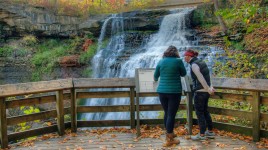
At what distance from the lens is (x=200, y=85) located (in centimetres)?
567

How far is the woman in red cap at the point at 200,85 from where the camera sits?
5570mm

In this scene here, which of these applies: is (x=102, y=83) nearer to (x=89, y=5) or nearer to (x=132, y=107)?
(x=132, y=107)

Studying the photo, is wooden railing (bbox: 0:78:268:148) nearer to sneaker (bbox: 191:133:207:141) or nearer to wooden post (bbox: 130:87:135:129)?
wooden post (bbox: 130:87:135:129)

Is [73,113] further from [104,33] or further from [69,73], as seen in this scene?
[104,33]

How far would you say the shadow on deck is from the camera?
220 inches

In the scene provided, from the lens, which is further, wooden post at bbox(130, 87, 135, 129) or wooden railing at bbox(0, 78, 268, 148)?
wooden post at bbox(130, 87, 135, 129)

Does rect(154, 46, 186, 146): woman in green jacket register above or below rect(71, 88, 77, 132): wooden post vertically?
above

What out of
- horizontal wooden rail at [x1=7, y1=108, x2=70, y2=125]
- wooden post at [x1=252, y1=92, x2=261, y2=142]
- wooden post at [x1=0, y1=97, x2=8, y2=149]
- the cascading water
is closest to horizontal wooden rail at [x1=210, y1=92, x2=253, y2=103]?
wooden post at [x1=252, y1=92, x2=261, y2=142]

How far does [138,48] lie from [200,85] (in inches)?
523

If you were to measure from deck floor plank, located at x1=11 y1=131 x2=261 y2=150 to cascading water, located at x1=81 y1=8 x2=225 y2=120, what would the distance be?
8091 millimetres

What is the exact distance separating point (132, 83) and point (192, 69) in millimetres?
1552

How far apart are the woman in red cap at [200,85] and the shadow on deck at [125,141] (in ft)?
1.09

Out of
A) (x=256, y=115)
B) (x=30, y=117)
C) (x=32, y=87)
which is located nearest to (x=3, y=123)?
(x=30, y=117)

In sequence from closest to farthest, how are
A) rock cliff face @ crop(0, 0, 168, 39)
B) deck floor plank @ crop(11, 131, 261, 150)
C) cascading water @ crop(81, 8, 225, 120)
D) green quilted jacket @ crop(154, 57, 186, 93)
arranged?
green quilted jacket @ crop(154, 57, 186, 93) → deck floor plank @ crop(11, 131, 261, 150) → cascading water @ crop(81, 8, 225, 120) → rock cliff face @ crop(0, 0, 168, 39)
